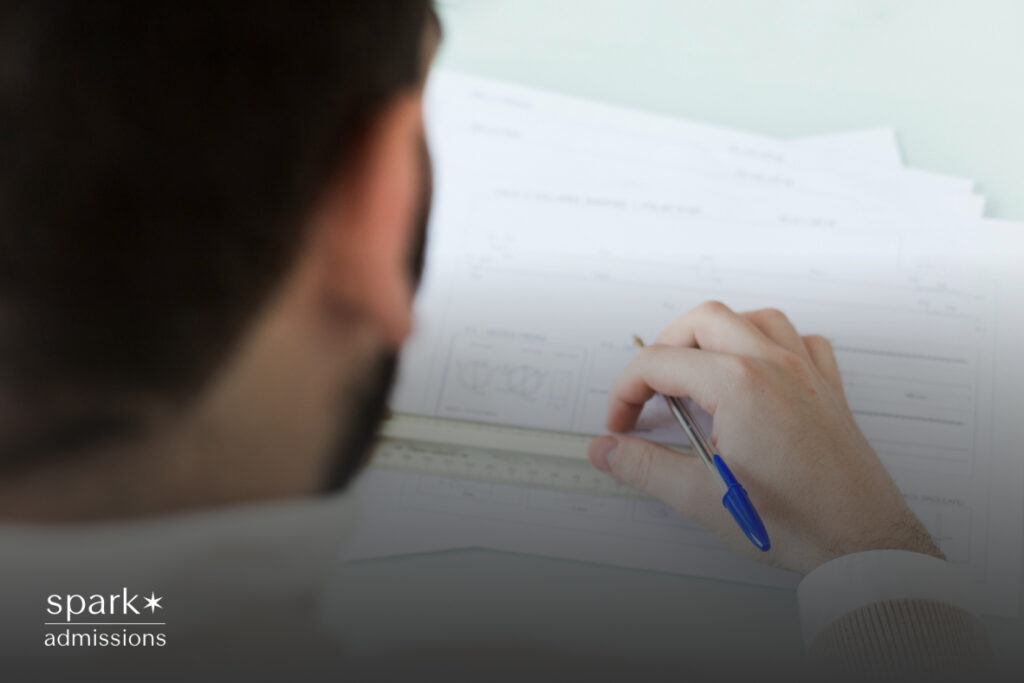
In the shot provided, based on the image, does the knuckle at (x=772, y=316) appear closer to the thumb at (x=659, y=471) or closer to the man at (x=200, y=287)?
the thumb at (x=659, y=471)

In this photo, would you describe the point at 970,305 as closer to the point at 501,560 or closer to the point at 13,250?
the point at 501,560

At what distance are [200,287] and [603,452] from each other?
0.45m

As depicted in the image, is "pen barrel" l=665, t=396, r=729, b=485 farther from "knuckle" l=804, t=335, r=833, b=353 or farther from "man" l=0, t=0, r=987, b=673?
"man" l=0, t=0, r=987, b=673

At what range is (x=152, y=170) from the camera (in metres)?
0.28

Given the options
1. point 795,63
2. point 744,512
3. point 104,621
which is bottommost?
point 104,621

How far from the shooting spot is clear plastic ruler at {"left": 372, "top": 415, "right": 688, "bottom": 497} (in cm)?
68

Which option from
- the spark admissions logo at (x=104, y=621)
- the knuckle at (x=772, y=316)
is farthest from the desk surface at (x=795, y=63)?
the spark admissions logo at (x=104, y=621)

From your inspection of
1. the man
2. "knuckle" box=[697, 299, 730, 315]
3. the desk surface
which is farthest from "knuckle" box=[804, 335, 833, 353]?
the man

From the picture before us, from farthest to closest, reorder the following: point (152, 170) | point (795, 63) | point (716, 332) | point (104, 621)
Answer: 1. point (795, 63)
2. point (716, 332)
3. point (104, 621)
4. point (152, 170)

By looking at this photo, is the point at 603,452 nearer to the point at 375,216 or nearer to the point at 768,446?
the point at 768,446

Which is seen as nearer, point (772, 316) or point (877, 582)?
point (877, 582)

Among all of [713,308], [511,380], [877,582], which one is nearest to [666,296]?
[713,308]

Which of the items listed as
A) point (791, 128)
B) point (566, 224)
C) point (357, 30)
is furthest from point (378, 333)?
point (791, 128)

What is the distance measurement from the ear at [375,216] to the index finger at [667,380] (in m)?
0.35
